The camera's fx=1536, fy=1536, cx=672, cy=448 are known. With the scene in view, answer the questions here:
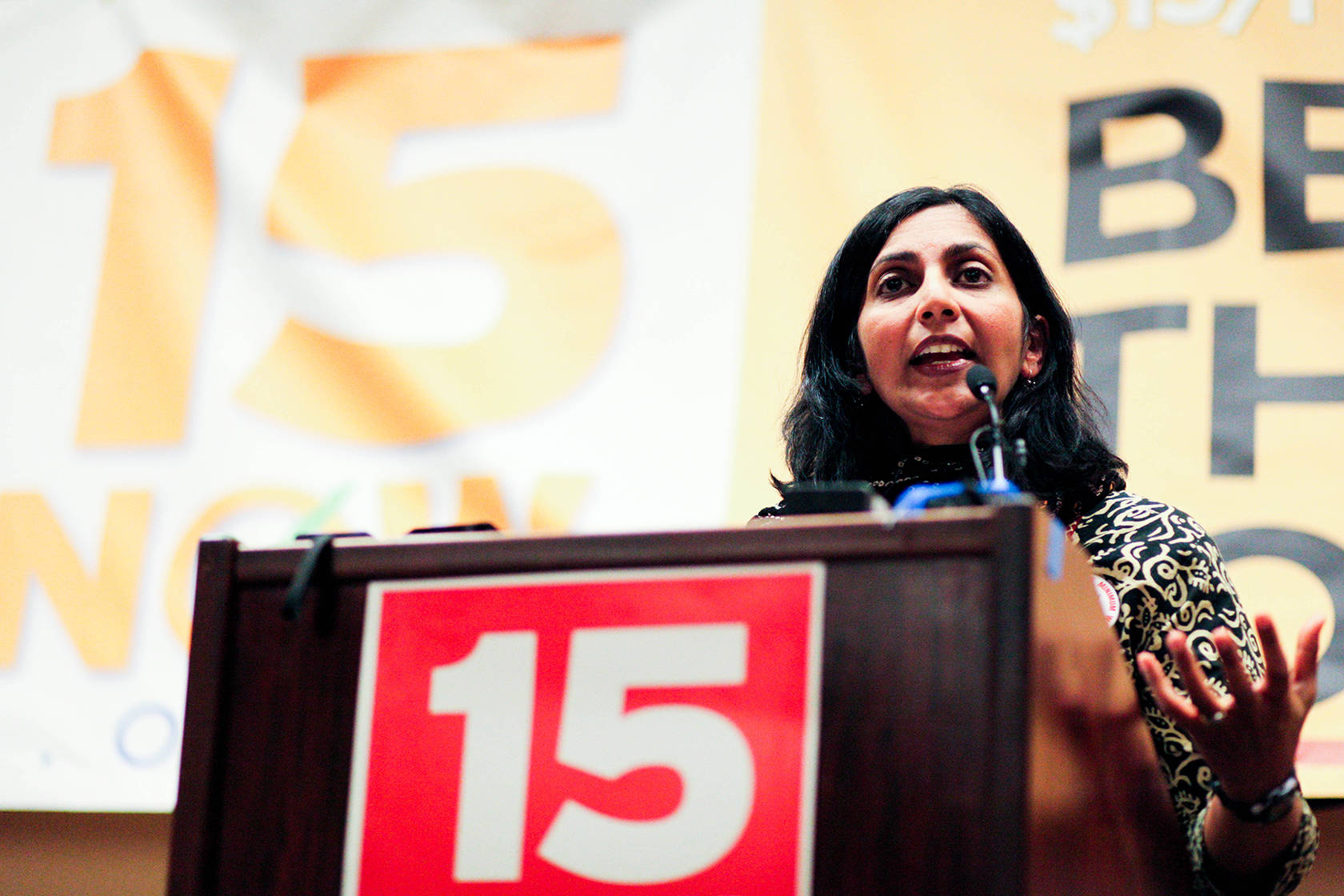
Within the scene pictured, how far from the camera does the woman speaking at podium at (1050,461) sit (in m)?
1.06

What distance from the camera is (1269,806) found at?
1.12m

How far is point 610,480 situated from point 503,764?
4.43ft

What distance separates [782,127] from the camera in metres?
2.30

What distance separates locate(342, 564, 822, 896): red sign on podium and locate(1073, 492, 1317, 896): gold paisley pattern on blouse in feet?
1.75

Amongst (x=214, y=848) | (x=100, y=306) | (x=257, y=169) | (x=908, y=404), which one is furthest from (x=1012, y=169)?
(x=214, y=848)

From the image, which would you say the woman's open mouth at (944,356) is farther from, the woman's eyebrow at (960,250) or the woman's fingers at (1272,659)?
the woman's fingers at (1272,659)

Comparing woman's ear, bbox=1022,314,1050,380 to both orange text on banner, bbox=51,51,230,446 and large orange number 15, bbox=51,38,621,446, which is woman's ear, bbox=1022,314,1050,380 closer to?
large orange number 15, bbox=51,38,621,446

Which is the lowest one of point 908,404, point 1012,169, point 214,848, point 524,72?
point 214,848

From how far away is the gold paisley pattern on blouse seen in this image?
120 cm

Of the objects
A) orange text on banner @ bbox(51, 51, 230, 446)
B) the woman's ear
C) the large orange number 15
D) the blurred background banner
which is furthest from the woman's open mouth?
orange text on banner @ bbox(51, 51, 230, 446)

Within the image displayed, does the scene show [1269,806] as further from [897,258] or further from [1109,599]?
[897,258]

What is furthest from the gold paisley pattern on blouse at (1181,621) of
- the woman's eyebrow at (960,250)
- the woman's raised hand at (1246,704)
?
the woman's eyebrow at (960,250)

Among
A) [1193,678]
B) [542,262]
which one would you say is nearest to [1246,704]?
[1193,678]

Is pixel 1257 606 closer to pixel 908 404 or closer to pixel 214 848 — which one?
pixel 908 404
